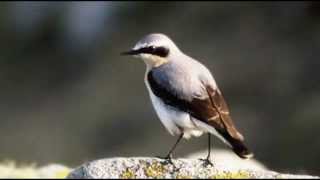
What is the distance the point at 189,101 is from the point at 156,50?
672 mm

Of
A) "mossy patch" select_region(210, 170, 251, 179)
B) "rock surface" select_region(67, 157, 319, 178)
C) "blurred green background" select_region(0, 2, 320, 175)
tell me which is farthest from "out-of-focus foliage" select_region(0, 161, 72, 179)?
"blurred green background" select_region(0, 2, 320, 175)

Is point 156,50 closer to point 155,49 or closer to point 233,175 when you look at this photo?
point 155,49

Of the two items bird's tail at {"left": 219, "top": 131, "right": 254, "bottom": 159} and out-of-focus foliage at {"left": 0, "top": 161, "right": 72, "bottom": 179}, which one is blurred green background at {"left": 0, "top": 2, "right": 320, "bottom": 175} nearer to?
out-of-focus foliage at {"left": 0, "top": 161, "right": 72, "bottom": 179}

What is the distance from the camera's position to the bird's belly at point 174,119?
9625 millimetres

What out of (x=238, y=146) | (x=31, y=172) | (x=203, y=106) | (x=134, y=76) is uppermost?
(x=203, y=106)

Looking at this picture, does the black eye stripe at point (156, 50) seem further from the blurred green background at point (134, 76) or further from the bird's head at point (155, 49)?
the blurred green background at point (134, 76)

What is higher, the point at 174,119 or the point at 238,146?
the point at 174,119

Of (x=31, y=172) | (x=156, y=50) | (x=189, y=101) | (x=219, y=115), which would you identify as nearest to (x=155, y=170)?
(x=189, y=101)

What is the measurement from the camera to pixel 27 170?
14594 millimetres

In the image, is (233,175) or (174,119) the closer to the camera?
(233,175)

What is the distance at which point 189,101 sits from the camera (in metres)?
9.53

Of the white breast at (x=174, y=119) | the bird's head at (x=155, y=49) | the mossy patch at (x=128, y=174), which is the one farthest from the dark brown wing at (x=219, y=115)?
the mossy patch at (x=128, y=174)

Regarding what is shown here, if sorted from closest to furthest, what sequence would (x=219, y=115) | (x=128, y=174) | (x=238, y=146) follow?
(x=128, y=174) → (x=238, y=146) → (x=219, y=115)

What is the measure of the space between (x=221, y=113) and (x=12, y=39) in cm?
3091
